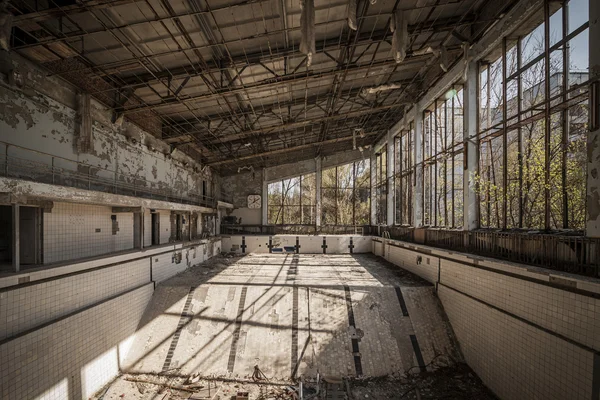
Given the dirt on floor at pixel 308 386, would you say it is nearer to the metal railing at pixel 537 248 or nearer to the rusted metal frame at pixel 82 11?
the metal railing at pixel 537 248

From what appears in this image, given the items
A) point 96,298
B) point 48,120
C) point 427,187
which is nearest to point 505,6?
point 427,187

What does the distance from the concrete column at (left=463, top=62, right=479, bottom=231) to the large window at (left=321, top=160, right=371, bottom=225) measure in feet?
41.5

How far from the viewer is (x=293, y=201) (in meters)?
22.9

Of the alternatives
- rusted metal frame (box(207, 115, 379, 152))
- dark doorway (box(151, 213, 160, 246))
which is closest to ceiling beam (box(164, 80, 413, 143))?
dark doorway (box(151, 213, 160, 246))

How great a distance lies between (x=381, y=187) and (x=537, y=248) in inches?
557

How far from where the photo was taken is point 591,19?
5262 mm

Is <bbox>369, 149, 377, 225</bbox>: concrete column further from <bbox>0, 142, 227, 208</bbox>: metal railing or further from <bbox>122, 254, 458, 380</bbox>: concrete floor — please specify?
<bbox>0, 142, 227, 208</bbox>: metal railing

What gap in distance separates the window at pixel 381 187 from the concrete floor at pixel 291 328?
872cm

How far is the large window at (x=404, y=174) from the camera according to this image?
15.2 m

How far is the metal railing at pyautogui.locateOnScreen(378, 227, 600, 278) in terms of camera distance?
17.0 feet

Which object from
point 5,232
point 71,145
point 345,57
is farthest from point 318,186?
point 5,232

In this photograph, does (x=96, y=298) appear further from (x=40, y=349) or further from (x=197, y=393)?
(x=197, y=393)

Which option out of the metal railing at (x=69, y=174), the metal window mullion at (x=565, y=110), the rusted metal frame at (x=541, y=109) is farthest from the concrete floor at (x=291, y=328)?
the rusted metal frame at (x=541, y=109)

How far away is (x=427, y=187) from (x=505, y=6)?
745 centimetres
